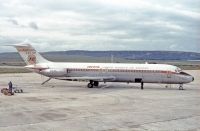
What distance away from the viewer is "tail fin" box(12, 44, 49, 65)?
146 ft

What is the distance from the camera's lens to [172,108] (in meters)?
25.9

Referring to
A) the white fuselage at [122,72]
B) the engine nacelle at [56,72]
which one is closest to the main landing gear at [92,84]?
the white fuselage at [122,72]

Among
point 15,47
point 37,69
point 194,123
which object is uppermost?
point 15,47

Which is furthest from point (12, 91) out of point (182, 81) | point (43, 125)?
point (182, 81)

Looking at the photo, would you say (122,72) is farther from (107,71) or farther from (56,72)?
(56,72)

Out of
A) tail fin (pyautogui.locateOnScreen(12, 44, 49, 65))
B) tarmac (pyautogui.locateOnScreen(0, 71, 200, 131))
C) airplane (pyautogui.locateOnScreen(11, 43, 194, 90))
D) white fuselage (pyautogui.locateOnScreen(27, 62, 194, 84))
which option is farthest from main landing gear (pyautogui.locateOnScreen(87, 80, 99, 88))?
tarmac (pyautogui.locateOnScreen(0, 71, 200, 131))

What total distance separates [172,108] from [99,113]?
611 cm

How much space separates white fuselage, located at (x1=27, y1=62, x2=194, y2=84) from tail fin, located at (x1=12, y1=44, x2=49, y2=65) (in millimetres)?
864

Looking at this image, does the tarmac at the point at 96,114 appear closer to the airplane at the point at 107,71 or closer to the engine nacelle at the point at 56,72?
the airplane at the point at 107,71

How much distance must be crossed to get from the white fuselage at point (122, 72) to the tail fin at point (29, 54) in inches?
34.0

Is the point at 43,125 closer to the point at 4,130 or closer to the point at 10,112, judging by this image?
the point at 4,130

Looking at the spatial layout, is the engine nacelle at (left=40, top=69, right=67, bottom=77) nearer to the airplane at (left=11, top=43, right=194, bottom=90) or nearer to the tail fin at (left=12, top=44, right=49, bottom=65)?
the airplane at (left=11, top=43, right=194, bottom=90)

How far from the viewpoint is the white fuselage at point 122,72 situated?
41.0m

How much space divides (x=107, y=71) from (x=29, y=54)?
1009 centimetres
